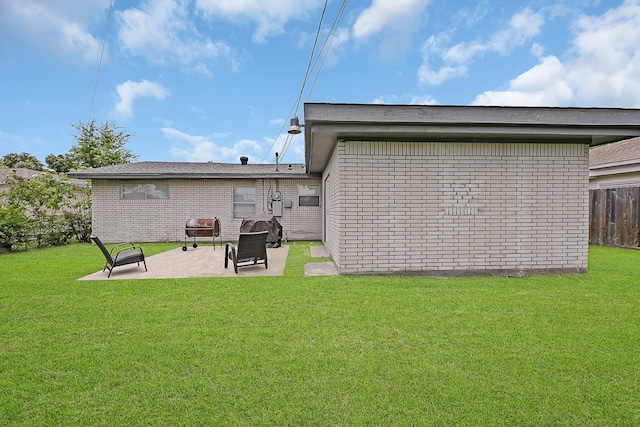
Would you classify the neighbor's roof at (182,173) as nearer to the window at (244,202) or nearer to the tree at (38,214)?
the window at (244,202)

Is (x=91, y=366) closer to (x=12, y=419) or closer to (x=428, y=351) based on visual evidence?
(x=12, y=419)

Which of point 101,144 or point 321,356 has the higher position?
point 101,144

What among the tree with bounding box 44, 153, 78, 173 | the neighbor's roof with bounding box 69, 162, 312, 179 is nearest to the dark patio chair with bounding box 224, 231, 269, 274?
the neighbor's roof with bounding box 69, 162, 312, 179

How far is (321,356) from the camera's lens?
2744 millimetres

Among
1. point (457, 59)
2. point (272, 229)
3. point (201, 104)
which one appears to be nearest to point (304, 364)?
point (272, 229)

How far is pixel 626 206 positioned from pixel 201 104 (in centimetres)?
1754

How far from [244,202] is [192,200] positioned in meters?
1.90

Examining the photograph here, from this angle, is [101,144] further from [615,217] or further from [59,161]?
[615,217]

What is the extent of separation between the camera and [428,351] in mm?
2824

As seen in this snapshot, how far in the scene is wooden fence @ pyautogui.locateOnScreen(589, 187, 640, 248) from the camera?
9656 millimetres

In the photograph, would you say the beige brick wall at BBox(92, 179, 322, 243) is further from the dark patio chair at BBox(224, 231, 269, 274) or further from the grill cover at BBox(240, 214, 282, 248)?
the dark patio chair at BBox(224, 231, 269, 274)

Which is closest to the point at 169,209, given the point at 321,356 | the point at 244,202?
the point at 244,202

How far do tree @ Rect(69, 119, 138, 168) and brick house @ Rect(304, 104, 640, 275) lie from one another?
25446mm

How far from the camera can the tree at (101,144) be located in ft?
81.6
